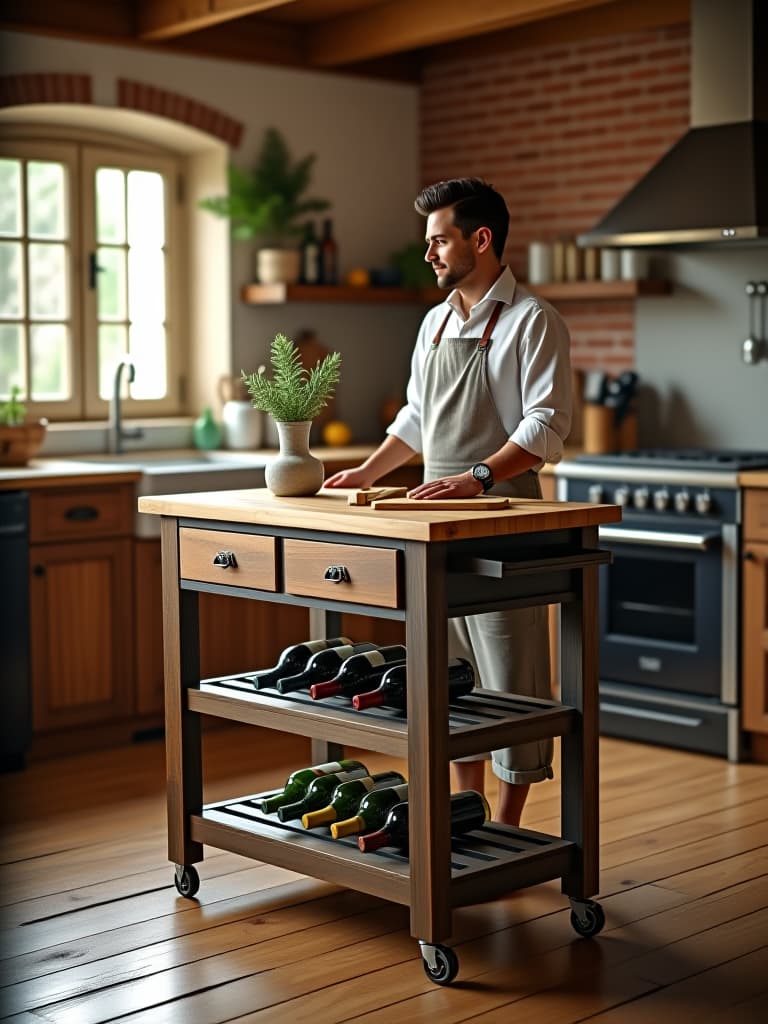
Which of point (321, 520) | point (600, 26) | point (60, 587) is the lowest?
point (60, 587)

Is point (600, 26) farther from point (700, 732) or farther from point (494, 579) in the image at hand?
point (494, 579)

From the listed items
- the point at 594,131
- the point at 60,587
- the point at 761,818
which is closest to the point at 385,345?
the point at 594,131

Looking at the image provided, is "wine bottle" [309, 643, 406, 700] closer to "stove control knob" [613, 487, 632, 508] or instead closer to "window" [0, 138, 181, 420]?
"stove control knob" [613, 487, 632, 508]

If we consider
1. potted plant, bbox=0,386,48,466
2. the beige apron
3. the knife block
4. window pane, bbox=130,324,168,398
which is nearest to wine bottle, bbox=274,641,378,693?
the beige apron

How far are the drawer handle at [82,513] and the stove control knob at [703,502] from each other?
2.10 m

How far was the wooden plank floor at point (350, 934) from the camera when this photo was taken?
3.05 metres

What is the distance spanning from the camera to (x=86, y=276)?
6098mm

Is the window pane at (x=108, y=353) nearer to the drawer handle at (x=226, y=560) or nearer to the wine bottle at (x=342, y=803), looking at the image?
the drawer handle at (x=226, y=560)

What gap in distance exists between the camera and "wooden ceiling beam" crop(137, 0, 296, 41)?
17.4 ft

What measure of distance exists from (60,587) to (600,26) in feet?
10.4

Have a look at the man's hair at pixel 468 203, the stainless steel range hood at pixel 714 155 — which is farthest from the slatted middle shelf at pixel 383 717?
the stainless steel range hood at pixel 714 155

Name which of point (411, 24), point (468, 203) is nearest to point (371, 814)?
point (468, 203)

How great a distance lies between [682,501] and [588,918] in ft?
6.84

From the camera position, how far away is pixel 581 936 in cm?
344
